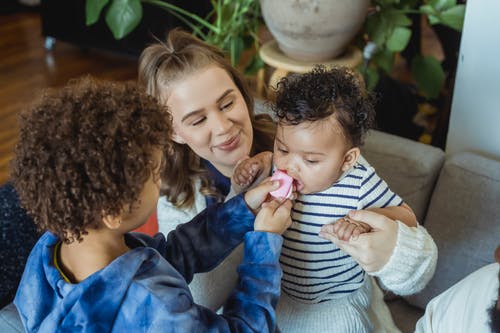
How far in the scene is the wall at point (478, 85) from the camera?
151cm

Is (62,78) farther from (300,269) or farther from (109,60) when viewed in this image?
(300,269)

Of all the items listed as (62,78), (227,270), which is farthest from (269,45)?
(62,78)

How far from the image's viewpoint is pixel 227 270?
1.35m

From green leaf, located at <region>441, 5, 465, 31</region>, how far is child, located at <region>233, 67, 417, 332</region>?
92 centimetres

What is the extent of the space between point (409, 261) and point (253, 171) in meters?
0.35

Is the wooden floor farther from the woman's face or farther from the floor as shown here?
the woman's face

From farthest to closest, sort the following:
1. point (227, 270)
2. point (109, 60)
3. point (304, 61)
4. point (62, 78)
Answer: point (109, 60), point (62, 78), point (304, 61), point (227, 270)

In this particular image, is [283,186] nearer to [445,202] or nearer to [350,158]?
[350,158]

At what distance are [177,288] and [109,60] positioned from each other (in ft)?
10.5

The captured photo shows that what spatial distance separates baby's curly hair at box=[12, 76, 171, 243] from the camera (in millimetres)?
750

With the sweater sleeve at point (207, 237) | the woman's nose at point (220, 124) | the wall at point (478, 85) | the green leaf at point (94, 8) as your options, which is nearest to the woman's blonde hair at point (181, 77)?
the woman's nose at point (220, 124)

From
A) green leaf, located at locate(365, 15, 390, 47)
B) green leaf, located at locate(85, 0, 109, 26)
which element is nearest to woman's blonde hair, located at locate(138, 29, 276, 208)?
green leaf, located at locate(365, 15, 390, 47)

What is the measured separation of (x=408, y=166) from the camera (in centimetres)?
148

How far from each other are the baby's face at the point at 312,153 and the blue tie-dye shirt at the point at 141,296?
0.12 m
